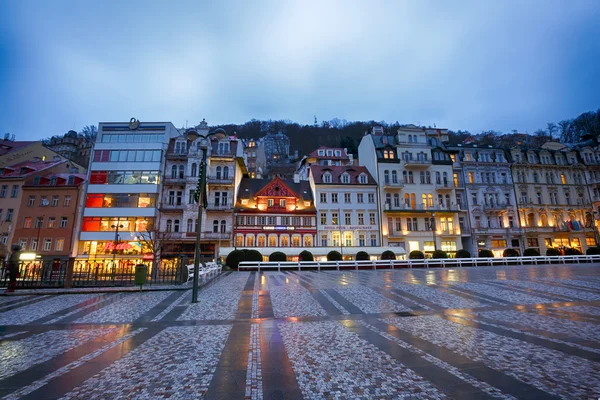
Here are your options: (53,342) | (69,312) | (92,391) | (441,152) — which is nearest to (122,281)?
(69,312)

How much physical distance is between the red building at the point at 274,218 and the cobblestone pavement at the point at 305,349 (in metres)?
29.2

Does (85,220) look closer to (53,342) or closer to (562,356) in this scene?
(53,342)

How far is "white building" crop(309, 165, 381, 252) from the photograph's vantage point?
1654 inches

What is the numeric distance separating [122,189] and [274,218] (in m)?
22.1

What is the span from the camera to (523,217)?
45.8 metres

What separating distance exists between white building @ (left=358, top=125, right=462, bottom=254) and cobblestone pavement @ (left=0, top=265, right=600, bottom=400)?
32629 millimetres

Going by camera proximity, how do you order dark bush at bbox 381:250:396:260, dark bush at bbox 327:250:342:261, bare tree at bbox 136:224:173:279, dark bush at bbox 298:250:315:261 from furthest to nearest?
bare tree at bbox 136:224:173:279 → dark bush at bbox 381:250:396:260 → dark bush at bbox 327:250:342:261 → dark bush at bbox 298:250:315:261

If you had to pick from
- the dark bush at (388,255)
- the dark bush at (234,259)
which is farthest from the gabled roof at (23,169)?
the dark bush at (388,255)

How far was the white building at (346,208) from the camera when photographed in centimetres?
4200

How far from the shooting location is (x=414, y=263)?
30953mm

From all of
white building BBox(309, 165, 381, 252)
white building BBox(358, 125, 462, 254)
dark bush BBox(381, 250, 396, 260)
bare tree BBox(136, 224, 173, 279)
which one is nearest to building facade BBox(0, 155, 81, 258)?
bare tree BBox(136, 224, 173, 279)

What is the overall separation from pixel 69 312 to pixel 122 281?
22.7 feet

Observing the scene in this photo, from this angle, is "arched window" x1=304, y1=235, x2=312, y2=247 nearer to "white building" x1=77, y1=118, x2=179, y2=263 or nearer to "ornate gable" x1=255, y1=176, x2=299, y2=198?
"ornate gable" x1=255, y1=176, x2=299, y2=198

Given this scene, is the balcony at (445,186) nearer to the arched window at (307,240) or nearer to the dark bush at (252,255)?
the arched window at (307,240)
